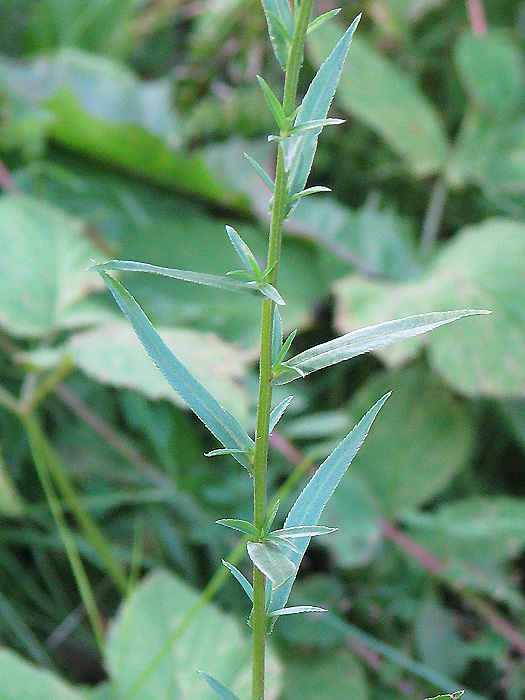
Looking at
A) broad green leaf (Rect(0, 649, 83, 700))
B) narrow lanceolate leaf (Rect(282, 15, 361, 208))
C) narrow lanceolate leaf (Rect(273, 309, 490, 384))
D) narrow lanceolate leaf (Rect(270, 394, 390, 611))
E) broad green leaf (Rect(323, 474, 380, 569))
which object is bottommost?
broad green leaf (Rect(323, 474, 380, 569))

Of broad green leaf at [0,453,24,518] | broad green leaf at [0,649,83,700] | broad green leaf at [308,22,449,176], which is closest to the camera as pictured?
broad green leaf at [0,649,83,700]

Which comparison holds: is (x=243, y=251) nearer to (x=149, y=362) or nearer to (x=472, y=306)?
(x=149, y=362)

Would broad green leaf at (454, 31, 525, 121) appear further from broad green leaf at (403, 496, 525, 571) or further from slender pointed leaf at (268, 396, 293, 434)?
slender pointed leaf at (268, 396, 293, 434)

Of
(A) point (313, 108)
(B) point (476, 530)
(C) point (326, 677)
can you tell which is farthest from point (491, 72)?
(A) point (313, 108)

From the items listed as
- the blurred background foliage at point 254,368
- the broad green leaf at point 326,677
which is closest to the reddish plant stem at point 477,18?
the blurred background foliage at point 254,368

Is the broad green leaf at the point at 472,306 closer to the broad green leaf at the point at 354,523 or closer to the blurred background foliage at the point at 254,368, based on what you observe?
the blurred background foliage at the point at 254,368

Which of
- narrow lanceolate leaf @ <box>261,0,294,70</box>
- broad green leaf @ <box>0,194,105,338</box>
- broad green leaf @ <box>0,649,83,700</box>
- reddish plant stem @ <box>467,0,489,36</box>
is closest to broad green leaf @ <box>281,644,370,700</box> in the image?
broad green leaf @ <box>0,649,83,700</box>

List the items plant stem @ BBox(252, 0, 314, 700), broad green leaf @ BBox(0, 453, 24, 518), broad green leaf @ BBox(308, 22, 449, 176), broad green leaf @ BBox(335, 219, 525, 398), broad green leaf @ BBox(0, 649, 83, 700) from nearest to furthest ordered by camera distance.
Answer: plant stem @ BBox(252, 0, 314, 700)
broad green leaf @ BBox(0, 649, 83, 700)
broad green leaf @ BBox(0, 453, 24, 518)
broad green leaf @ BBox(335, 219, 525, 398)
broad green leaf @ BBox(308, 22, 449, 176)
